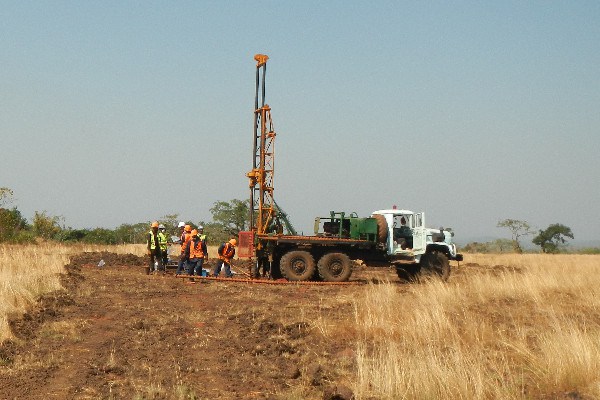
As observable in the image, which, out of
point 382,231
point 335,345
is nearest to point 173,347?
point 335,345

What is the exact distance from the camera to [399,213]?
22.0 meters

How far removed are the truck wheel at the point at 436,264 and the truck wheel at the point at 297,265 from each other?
3.55m

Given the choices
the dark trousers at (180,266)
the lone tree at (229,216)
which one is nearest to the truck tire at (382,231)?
the dark trousers at (180,266)

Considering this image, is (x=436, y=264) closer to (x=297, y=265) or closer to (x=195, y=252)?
(x=297, y=265)

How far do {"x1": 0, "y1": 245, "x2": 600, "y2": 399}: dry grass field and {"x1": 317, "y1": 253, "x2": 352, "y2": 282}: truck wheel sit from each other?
172 inches

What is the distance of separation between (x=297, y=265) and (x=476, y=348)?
12.7m

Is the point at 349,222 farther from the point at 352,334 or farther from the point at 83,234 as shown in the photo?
the point at 83,234

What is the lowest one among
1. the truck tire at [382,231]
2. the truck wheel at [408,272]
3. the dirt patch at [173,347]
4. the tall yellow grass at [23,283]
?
the dirt patch at [173,347]

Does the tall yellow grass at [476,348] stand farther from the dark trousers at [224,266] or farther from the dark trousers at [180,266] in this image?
the dark trousers at [180,266]

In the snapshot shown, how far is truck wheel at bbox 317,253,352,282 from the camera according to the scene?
69.6ft

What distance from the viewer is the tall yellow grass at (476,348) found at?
21.8 ft

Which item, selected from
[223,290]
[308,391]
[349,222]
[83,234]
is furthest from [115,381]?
[83,234]

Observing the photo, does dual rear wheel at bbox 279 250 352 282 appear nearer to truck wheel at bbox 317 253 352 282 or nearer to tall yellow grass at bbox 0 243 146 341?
truck wheel at bbox 317 253 352 282

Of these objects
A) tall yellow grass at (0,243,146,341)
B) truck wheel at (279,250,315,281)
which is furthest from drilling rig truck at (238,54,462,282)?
tall yellow grass at (0,243,146,341)
